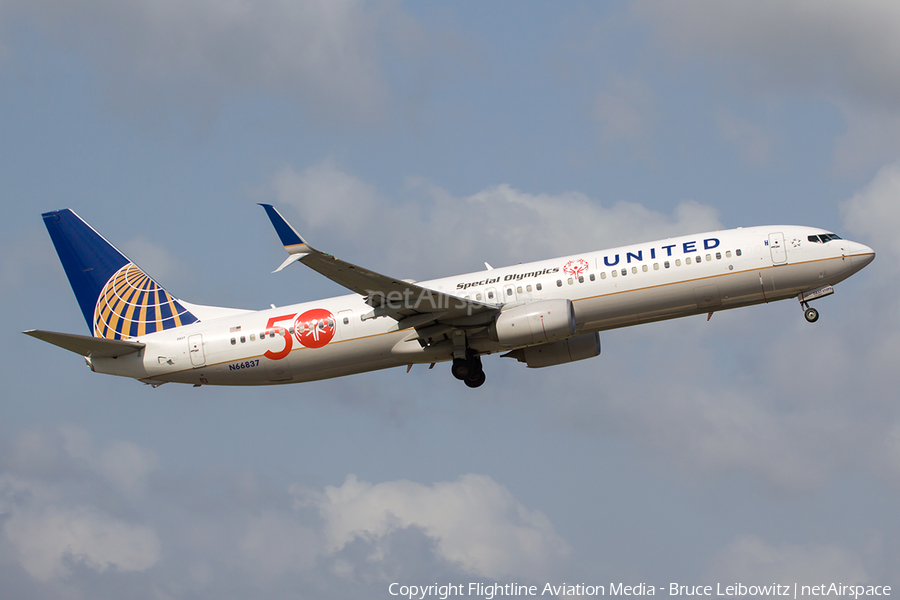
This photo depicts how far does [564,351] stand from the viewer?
39344 millimetres

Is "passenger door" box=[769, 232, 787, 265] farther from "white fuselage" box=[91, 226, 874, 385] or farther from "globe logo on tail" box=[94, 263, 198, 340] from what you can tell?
"globe logo on tail" box=[94, 263, 198, 340]

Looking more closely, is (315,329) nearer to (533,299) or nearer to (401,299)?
(401,299)

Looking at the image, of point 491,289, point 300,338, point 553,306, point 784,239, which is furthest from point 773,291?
point 300,338

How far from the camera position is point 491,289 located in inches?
1426

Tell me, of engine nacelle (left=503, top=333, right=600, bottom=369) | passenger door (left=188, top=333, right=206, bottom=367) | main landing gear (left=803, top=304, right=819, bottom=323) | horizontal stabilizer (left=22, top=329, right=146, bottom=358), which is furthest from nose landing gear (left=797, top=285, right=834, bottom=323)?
horizontal stabilizer (left=22, top=329, right=146, bottom=358)

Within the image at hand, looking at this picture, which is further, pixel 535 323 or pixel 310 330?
pixel 310 330

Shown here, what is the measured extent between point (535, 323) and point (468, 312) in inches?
109

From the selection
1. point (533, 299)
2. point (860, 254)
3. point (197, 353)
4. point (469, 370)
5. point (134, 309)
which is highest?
point (134, 309)

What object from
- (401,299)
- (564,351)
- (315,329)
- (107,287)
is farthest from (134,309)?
(564,351)

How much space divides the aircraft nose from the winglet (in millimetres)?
20238

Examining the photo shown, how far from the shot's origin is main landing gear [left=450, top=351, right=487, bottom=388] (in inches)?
1473

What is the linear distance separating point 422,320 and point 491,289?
3.01 metres

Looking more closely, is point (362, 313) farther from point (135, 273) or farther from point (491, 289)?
point (135, 273)

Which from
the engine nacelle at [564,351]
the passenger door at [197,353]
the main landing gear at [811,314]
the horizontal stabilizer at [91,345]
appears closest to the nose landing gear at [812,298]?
the main landing gear at [811,314]
